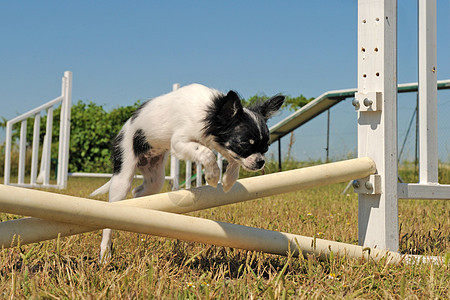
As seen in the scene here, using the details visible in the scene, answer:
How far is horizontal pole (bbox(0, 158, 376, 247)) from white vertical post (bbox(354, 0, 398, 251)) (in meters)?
0.12

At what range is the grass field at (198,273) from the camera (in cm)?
184

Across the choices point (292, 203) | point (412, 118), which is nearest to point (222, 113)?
point (292, 203)

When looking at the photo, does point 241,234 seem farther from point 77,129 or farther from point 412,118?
point 77,129

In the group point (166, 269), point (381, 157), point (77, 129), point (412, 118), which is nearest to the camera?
point (166, 269)

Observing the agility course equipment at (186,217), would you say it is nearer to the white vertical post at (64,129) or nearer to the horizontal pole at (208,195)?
the horizontal pole at (208,195)

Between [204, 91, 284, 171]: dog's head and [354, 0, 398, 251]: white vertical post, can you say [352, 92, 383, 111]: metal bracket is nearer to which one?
[354, 0, 398, 251]: white vertical post

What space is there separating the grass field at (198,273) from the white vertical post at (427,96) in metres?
0.56

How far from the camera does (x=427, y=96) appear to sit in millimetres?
3113

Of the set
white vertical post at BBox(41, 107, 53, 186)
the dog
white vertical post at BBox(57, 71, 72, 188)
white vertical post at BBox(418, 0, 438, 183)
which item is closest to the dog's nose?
the dog

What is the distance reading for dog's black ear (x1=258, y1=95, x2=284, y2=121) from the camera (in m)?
2.56

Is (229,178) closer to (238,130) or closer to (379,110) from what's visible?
(238,130)

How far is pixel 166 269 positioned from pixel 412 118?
754 cm

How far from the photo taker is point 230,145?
7.59ft

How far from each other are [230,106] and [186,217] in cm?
57
